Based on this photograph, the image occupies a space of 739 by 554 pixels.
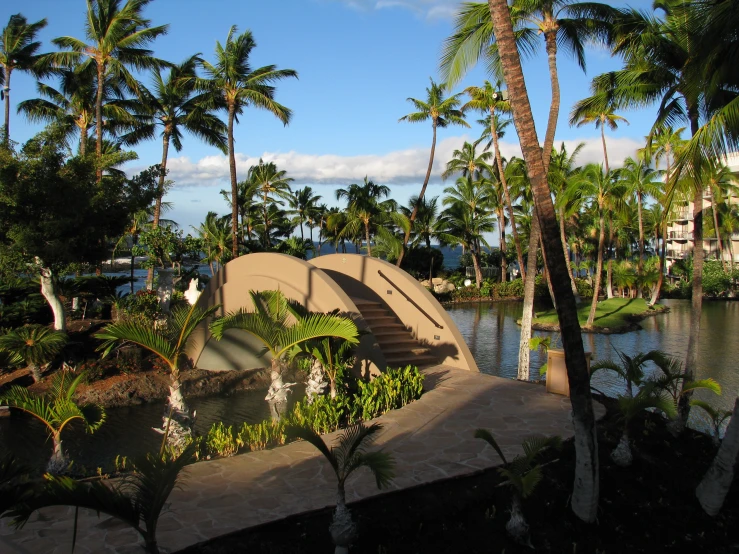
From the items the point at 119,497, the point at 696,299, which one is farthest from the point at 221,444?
the point at 696,299

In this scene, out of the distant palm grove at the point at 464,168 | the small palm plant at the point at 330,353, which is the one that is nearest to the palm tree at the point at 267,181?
the distant palm grove at the point at 464,168

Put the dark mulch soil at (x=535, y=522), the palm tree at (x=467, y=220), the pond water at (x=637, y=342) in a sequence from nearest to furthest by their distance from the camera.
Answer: the dark mulch soil at (x=535, y=522) < the pond water at (x=637, y=342) < the palm tree at (x=467, y=220)

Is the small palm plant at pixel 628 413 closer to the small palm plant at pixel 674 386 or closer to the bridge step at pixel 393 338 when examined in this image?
the small palm plant at pixel 674 386

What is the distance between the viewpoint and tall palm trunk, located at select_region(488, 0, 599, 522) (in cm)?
550

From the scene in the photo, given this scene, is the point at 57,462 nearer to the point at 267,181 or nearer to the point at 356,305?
the point at 356,305

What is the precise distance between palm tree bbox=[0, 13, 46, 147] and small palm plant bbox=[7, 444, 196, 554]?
26.3 meters

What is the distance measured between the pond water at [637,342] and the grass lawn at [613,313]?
2.57ft

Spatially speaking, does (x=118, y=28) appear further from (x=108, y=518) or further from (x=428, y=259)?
(x=428, y=259)

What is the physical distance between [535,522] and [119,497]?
3906mm

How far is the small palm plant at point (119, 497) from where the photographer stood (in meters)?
4.07

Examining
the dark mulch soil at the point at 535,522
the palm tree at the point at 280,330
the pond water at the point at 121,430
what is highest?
the palm tree at the point at 280,330

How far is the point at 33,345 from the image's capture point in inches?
524

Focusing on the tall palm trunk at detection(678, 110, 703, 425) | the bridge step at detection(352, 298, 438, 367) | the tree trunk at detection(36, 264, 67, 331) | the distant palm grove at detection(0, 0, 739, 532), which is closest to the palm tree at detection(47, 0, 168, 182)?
the distant palm grove at detection(0, 0, 739, 532)

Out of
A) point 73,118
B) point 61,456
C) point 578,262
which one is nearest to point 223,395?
point 61,456
